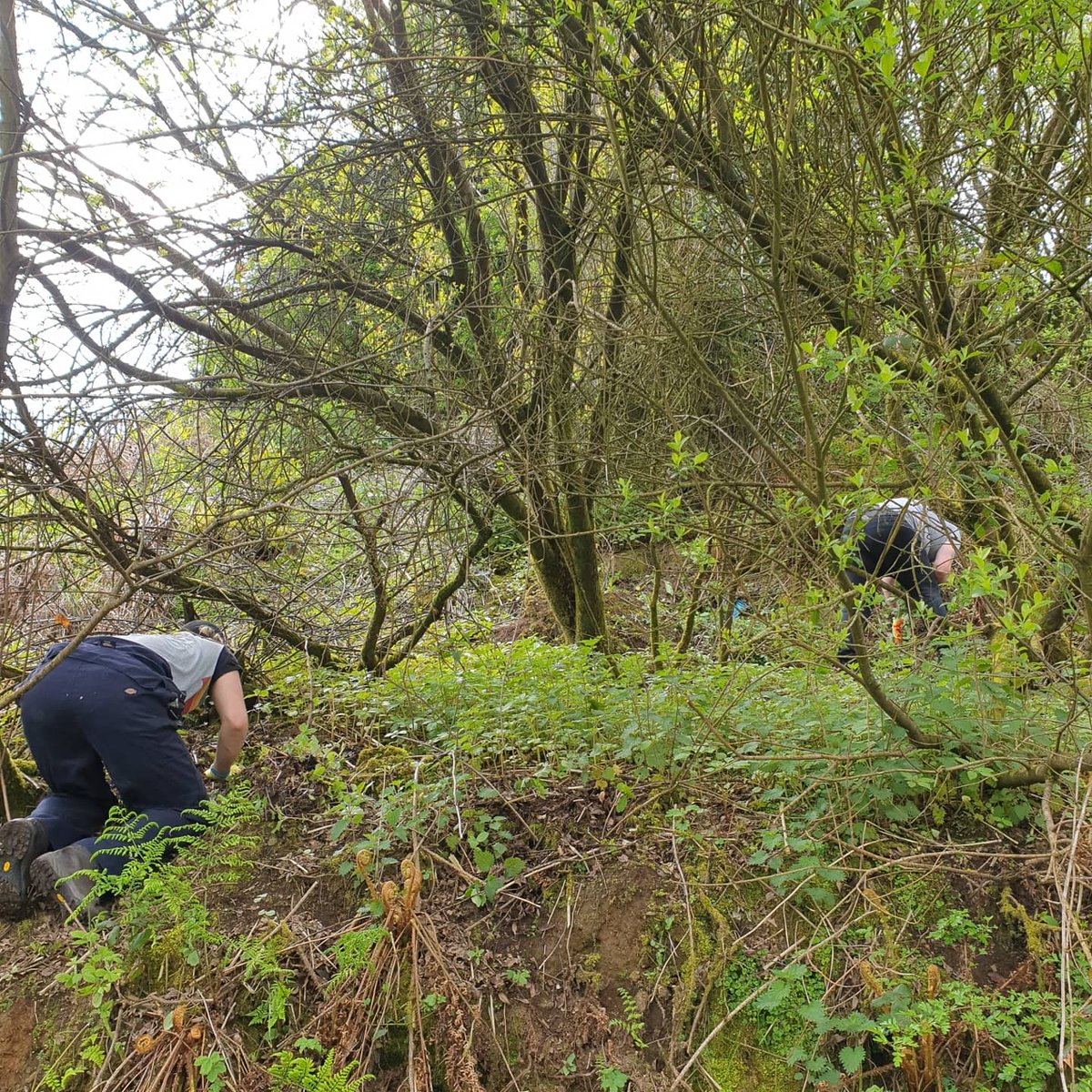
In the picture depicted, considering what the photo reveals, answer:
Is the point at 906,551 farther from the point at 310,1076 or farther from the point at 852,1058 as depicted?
the point at 310,1076

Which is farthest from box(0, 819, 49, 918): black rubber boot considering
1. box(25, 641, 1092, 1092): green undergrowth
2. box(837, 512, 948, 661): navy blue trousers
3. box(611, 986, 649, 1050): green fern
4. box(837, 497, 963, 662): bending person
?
box(837, 512, 948, 661): navy blue trousers

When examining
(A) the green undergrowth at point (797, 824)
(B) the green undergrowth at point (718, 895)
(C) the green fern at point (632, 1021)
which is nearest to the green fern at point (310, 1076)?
(B) the green undergrowth at point (718, 895)

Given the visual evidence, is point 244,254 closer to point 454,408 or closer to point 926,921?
point 454,408

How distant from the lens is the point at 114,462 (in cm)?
378

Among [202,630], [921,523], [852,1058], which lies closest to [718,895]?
[852,1058]

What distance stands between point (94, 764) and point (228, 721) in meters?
0.62

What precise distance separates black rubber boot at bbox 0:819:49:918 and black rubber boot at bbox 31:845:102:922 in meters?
0.04

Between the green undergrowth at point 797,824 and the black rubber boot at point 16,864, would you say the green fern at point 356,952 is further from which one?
the black rubber boot at point 16,864

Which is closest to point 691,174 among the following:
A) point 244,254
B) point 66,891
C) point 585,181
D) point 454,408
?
point 585,181

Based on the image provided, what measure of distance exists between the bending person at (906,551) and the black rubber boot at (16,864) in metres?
3.46

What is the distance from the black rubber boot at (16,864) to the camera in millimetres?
3090

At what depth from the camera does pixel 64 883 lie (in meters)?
3.04

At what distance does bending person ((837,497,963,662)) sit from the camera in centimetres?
274

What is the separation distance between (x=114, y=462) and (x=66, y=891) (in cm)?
202
